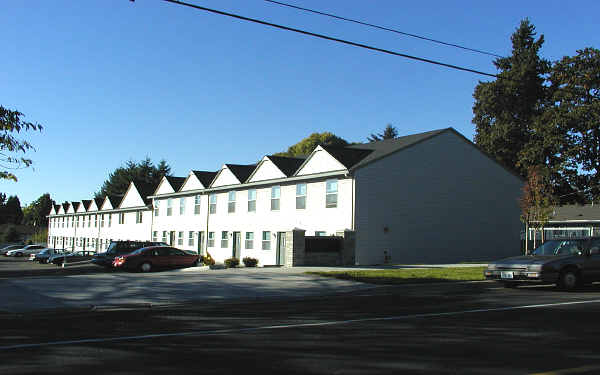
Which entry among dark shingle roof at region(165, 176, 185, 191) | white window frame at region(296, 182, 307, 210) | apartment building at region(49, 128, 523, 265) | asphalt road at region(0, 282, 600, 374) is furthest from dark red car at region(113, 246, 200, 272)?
dark shingle roof at region(165, 176, 185, 191)

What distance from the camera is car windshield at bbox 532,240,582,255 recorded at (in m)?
15.6

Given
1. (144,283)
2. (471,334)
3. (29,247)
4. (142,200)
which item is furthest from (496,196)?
(29,247)

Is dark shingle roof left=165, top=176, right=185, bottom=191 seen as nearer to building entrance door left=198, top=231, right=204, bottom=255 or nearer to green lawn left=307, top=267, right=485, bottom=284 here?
building entrance door left=198, top=231, right=204, bottom=255

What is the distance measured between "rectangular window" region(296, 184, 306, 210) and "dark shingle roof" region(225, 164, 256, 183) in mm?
6289

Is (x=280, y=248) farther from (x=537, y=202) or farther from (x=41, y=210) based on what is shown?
(x=41, y=210)

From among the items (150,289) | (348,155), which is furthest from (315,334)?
(348,155)

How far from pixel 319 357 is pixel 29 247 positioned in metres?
74.2

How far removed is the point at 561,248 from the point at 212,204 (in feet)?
97.9

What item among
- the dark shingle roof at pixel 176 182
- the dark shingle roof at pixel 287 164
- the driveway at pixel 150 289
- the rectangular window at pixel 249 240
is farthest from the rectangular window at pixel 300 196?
the dark shingle roof at pixel 176 182

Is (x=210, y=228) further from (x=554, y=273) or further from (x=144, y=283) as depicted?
(x=554, y=273)

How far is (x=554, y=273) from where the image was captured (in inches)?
588

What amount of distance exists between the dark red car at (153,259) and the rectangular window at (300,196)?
7.11 meters

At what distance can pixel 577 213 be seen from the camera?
170 ft

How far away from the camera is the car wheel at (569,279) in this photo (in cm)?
1504
